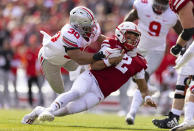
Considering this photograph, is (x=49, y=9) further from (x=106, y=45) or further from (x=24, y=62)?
(x=106, y=45)

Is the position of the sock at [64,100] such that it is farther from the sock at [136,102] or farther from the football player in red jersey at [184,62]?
the sock at [136,102]

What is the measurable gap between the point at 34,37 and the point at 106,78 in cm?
891

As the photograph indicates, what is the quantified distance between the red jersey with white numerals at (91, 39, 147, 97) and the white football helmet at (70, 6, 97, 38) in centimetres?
41

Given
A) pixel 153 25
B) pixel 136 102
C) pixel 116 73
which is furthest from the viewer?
pixel 153 25

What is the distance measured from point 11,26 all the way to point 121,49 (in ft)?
37.9

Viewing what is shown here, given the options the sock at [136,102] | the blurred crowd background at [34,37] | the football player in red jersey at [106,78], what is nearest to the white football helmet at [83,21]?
the football player in red jersey at [106,78]

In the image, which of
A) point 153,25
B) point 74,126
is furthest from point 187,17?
point 153,25

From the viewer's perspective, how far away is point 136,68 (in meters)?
6.68

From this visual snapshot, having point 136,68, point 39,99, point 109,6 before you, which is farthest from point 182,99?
point 109,6

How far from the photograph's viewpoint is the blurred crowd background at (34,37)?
14.0m

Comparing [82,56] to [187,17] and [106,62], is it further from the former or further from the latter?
[187,17]

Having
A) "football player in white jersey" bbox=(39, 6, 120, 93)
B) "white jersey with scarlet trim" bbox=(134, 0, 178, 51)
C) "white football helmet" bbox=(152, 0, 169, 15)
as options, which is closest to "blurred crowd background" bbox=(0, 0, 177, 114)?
"white jersey with scarlet trim" bbox=(134, 0, 178, 51)

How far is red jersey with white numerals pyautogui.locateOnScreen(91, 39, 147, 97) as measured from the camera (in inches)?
260

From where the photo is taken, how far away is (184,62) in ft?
19.8
